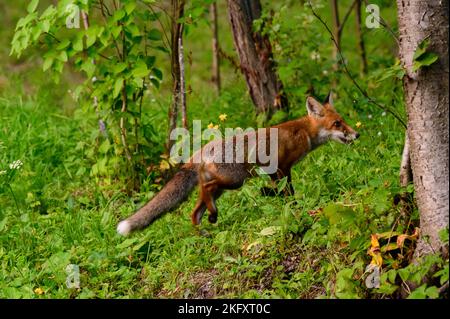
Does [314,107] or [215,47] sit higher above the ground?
[215,47]

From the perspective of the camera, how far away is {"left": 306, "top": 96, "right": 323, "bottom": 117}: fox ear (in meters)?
7.34

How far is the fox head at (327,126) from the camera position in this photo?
730 cm

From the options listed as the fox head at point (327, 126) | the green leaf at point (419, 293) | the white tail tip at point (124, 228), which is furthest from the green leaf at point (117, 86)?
the green leaf at point (419, 293)

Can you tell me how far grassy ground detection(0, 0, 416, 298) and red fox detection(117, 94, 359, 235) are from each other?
0.56ft

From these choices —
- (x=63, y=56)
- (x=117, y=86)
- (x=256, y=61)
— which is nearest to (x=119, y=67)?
(x=117, y=86)

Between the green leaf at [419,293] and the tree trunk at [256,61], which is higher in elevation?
the tree trunk at [256,61]

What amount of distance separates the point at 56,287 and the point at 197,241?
1.08 metres

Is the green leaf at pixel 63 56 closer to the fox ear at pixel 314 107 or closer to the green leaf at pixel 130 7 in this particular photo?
the green leaf at pixel 130 7

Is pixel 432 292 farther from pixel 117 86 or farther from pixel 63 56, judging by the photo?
pixel 63 56

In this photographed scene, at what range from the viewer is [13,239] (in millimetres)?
6793

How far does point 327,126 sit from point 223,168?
1164mm

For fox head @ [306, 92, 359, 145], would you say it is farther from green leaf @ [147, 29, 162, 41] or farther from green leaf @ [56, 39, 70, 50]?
green leaf @ [56, 39, 70, 50]

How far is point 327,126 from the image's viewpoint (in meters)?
7.34

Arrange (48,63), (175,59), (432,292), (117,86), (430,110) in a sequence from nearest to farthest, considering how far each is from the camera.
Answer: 1. (432,292)
2. (430,110)
3. (48,63)
4. (117,86)
5. (175,59)
